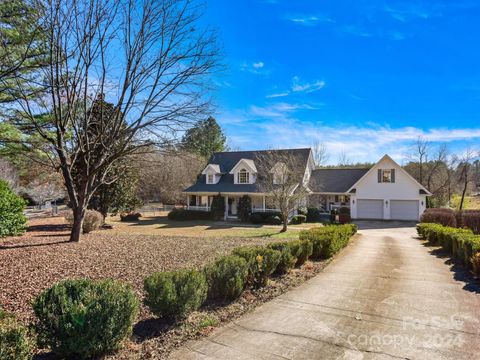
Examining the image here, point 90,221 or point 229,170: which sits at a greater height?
point 229,170

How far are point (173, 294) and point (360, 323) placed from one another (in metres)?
3.12

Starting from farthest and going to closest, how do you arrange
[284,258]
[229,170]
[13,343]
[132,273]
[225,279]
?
A: [229,170]
[284,258]
[132,273]
[225,279]
[13,343]

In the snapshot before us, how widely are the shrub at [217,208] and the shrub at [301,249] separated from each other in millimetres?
22052

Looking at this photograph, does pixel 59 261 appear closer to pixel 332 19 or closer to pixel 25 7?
pixel 25 7

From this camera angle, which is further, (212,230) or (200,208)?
(200,208)

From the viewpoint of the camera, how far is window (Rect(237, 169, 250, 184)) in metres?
32.4

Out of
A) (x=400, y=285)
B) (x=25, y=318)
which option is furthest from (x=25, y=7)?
(x=400, y=285)

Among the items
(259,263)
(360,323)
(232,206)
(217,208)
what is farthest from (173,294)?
(232,206)

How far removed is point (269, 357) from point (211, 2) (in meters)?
9.85

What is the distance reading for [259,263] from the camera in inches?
278

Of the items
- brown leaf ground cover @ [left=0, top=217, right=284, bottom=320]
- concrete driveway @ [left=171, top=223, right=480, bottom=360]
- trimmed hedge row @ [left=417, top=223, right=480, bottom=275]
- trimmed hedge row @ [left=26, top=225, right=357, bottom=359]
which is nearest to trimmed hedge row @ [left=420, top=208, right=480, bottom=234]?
trimmed hedge row @ [left=417, top=223, right=480, bottom=275]

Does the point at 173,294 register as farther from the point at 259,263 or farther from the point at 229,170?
the point at 229,170

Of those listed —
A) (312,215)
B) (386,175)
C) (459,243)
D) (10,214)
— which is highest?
(386,175)

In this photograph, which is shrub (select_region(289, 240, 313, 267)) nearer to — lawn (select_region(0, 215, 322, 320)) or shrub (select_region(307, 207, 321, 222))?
lawn (select_region(0, 215, 322, 320))
